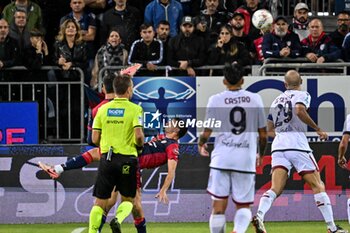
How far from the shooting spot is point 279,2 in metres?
20.1

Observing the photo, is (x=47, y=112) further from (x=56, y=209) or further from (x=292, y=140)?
(x=292, y=140)

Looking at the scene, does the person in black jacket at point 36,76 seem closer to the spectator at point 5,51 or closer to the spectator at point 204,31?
the spectator at point 5,51

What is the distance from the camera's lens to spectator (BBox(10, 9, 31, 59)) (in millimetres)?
17781

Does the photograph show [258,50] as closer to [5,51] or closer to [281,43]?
[281,43]

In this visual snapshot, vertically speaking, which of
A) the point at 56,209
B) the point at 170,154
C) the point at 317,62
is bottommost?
the point at 56,209

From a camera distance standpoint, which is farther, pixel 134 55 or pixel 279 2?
pixel 279 2

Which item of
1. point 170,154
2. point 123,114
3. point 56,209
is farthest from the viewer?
point 56,209

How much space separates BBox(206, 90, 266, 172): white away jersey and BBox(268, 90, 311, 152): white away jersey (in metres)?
2.21

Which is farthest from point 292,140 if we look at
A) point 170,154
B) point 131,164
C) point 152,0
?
point 152,0

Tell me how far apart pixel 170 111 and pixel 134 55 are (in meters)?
1.36

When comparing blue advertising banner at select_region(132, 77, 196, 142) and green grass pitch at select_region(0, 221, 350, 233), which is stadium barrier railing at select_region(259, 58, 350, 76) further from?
green grass pitch at select_region(0, 221, 350, 233)

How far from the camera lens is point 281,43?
17.4m

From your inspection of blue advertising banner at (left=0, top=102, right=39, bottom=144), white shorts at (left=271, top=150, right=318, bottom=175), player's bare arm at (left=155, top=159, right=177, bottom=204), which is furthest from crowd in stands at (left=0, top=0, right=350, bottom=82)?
player's bare arm at (left=155, top=159, right=177, bottom=204)

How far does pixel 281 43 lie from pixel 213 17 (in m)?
1.58
